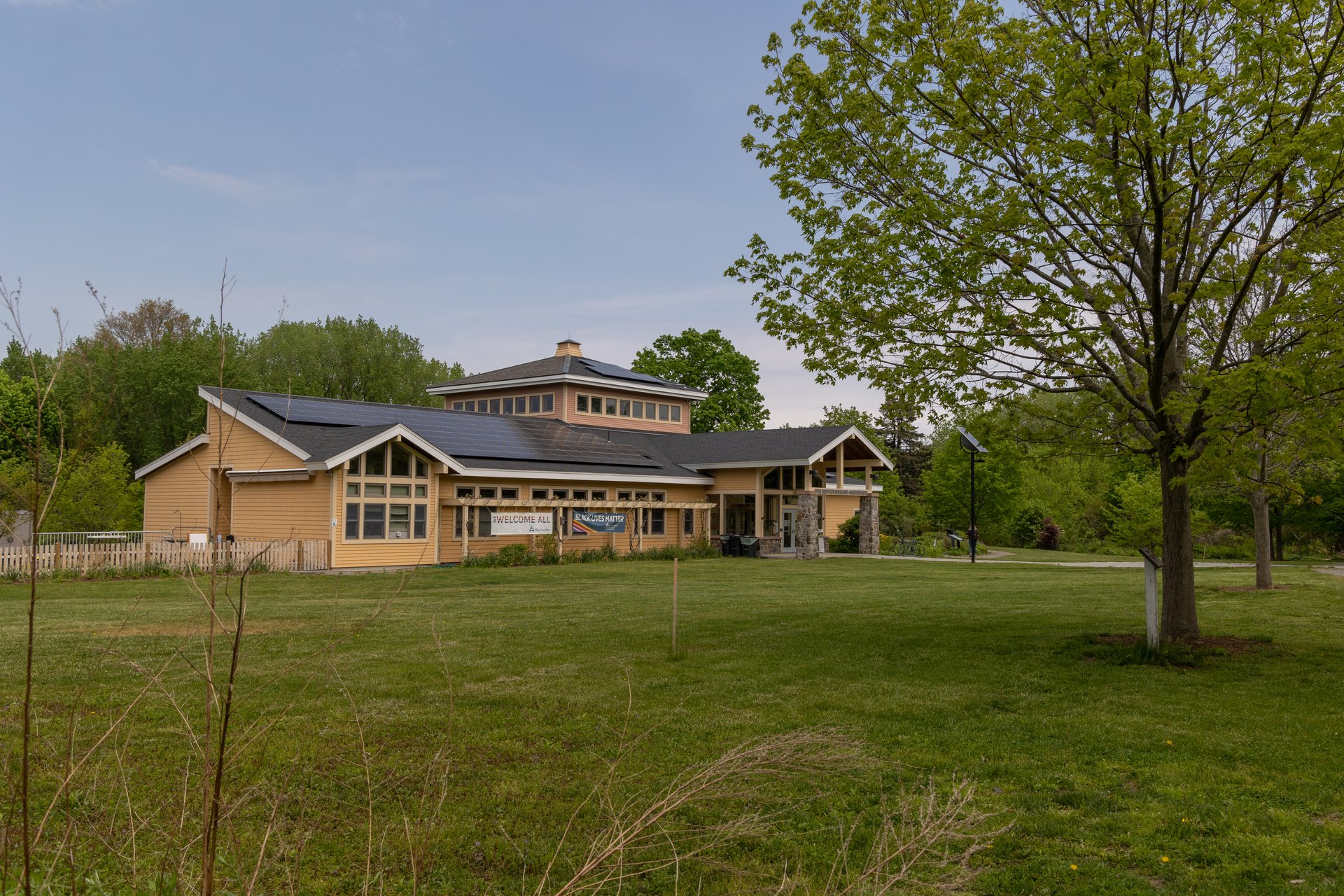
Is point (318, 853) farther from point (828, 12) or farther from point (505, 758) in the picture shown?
point (828, 12)

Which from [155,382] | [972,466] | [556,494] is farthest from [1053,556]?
[155,382]

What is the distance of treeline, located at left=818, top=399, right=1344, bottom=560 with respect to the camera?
12867mm

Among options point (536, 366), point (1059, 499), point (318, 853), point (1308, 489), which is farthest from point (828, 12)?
point (1059, 499)

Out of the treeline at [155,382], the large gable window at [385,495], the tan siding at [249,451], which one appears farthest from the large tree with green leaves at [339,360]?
the large gable window at [385,495]

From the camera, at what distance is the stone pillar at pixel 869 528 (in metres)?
39.8

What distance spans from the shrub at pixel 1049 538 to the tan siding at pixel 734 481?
1719cm

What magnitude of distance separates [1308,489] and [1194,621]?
27.8 m

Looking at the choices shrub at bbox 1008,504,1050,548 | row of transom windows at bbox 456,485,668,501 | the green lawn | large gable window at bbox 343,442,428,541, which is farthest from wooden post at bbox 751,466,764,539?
shrub at bbox 1008,504,1050,548

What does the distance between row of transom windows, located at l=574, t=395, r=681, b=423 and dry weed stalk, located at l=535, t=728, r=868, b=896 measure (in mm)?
37249

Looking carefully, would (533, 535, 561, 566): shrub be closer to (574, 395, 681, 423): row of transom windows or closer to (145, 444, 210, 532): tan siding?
(145, 444, 210, 532): tan siding

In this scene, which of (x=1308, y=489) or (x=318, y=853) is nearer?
(x=318, y=853)

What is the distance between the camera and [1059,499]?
56.1 meters

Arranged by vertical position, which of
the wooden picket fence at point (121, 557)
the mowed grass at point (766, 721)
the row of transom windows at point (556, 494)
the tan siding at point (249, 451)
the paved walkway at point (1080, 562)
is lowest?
the paved walkway at point (1080, 562)

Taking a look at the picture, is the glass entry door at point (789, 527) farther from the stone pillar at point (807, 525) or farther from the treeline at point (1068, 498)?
the treeline at point (1068, 498)
